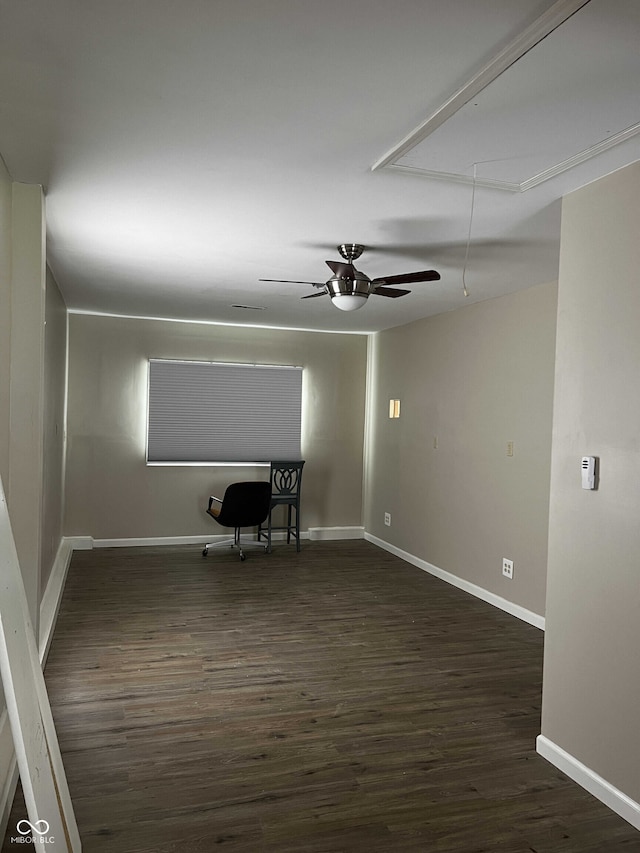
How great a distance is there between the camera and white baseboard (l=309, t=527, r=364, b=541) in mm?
8008

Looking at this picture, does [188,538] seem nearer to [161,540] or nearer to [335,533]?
[161,540]

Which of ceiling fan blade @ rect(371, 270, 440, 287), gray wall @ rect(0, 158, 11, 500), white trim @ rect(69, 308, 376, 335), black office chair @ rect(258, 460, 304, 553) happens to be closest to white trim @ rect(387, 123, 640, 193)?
ceiling fan blade @ rect(371, 270, 440, 287)

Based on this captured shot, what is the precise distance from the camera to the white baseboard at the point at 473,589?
16.3ft

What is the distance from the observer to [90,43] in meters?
1.86

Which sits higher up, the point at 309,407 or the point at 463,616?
the point at 309,407

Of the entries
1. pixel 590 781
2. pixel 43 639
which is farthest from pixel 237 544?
pixel 590 781

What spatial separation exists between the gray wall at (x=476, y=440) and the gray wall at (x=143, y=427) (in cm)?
66

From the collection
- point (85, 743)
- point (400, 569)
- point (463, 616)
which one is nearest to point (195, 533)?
point (400, 569)

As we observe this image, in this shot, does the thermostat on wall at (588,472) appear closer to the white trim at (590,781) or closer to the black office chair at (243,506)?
the white trim at (590,781)

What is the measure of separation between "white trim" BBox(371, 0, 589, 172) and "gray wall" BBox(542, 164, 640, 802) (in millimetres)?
882

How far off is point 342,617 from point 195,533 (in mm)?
3035

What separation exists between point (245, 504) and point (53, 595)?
2.22 meters

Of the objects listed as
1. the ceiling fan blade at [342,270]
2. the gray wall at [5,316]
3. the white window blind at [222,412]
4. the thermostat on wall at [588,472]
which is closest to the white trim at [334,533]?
the white window blind at [222,412]

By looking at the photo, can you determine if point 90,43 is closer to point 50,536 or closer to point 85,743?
point 85,743
